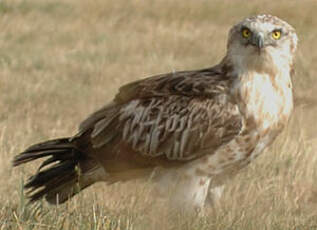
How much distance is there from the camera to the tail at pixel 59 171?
254 inches

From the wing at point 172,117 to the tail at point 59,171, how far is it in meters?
0.17

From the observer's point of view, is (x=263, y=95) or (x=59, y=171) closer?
(x=263, y=95)

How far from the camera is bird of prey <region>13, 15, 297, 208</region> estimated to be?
613cm

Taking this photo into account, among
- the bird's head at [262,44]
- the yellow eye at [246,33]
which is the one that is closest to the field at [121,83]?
the bird's head at [262,44]

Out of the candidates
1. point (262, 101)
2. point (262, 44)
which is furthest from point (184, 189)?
point (262, 44)

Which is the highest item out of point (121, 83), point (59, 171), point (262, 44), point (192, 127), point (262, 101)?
point (262, 44)

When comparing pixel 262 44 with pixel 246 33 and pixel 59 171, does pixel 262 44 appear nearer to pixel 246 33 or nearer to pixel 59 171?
pixel 246 33

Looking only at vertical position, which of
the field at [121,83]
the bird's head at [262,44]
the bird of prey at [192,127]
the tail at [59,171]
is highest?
the bird's head at [262,44]

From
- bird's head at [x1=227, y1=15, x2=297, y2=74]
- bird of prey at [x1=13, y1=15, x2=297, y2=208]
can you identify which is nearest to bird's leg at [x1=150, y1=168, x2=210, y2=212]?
bird of prey at [x1=13, y1=15, x2=297, y2=208]

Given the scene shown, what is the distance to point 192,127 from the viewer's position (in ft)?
20.6

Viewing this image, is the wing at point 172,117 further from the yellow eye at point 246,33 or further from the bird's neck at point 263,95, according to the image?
the yellow eye at point 246,33

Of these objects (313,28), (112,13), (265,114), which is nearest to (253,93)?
(265,114)

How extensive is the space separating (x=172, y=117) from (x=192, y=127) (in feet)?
0.54

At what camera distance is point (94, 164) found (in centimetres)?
662
